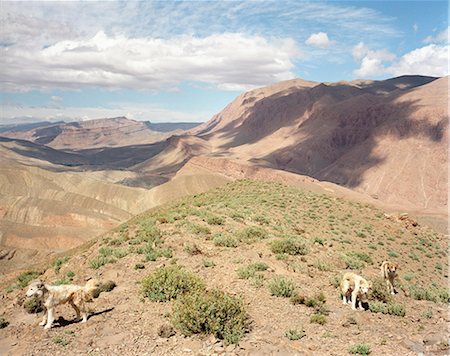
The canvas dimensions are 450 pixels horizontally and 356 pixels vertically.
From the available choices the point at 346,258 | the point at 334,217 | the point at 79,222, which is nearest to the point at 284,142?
the point at 79,222

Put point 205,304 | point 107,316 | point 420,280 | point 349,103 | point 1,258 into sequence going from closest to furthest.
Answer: point 205,304
point 107,316
point 420,280
point 1,258
point 349,103

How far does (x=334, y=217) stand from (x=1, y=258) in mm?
51115

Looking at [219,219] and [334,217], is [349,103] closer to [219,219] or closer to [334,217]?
[334,217]

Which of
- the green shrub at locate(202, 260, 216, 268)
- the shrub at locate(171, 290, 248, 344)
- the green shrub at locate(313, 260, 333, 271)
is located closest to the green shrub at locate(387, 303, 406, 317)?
the green shrub at locate(313, 260, 333, 271)

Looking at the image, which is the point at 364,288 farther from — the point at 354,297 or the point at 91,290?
the point at 91,290

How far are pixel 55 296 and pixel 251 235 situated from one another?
9320 mm

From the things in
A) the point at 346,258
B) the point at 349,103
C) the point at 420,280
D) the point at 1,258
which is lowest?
the point at 1,258

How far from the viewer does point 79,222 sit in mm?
78438

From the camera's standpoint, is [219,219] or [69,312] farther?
[219,219]

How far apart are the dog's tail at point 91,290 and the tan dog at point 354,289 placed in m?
7.75

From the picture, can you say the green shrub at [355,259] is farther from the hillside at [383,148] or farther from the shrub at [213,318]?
the hillside at [383,148]

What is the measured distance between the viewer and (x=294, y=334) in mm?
9008

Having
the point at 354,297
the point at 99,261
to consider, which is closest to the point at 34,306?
the point at 99,261

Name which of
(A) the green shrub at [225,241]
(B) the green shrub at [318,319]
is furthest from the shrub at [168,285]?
(A) the green shrub at [225,241]
